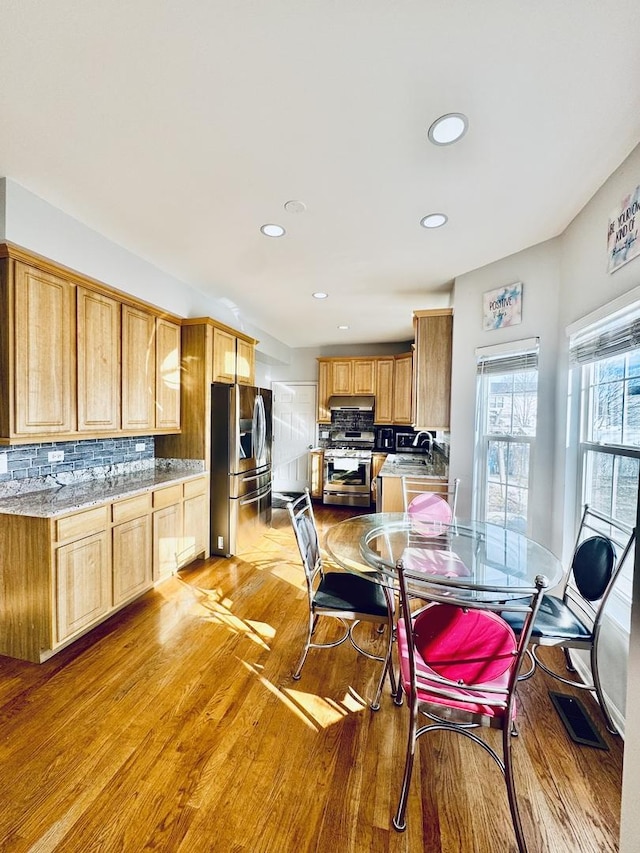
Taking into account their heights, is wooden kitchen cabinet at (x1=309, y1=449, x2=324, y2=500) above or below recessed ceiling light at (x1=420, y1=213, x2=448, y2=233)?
below

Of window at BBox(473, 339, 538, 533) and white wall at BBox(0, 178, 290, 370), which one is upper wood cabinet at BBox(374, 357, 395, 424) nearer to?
window at BBox(473, 339, 538, 533)

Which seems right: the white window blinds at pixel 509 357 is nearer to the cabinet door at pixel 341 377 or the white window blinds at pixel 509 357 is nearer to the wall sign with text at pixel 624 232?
the wall sign with text at pixel 624 232

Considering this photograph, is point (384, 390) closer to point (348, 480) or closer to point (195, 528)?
point (348, 480)

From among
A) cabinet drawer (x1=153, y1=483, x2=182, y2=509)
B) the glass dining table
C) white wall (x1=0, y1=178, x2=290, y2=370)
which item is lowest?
the glass dining table

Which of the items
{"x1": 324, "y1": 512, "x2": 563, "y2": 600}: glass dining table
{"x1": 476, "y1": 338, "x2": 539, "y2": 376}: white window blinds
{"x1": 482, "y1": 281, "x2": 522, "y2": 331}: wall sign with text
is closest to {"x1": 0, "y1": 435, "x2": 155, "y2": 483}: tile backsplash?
{"x1": 324, "y1": 512, "x2": 563, "y2": 600}: glass dining table

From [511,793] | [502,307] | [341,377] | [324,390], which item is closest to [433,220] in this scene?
[502,307]

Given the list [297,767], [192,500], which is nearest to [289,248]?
[192,500]

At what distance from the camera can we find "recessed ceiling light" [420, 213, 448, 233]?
2258 millimetres

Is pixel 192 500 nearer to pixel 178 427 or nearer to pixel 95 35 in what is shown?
pixel 178 427

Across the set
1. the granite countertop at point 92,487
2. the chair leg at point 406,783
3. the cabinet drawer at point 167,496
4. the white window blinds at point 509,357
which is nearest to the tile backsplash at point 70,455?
the granite countertop at point 92,487

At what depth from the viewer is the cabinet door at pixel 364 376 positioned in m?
5.93

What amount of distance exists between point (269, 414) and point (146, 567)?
2.12 m

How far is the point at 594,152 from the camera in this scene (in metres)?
1.71

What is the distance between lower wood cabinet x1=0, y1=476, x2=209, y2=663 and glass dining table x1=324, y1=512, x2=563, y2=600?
1.45m
